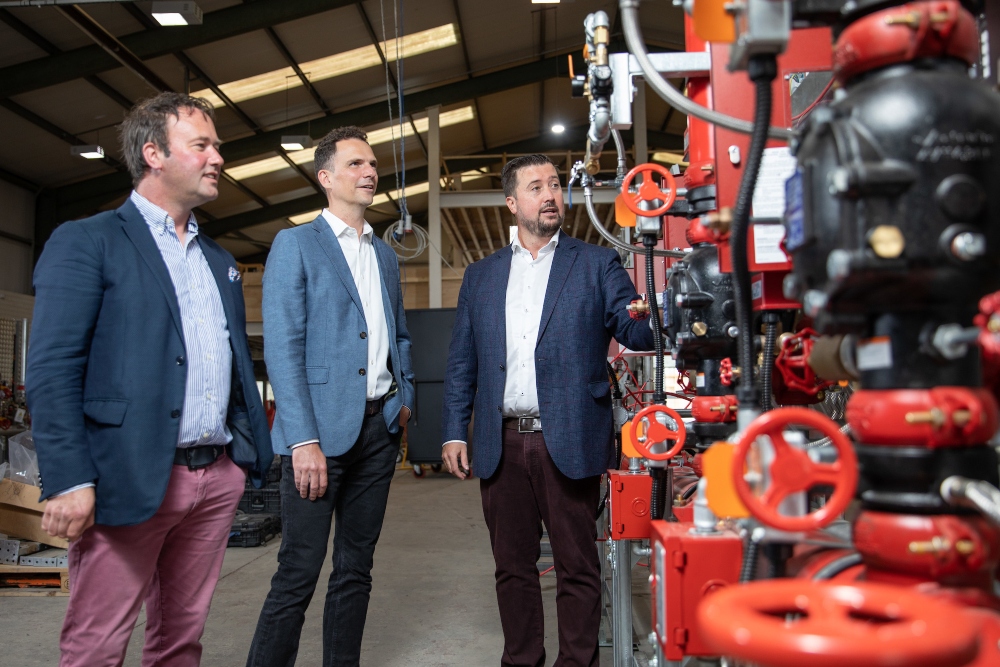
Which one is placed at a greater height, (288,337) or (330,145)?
(330,145)

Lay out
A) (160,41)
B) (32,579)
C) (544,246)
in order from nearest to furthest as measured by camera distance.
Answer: (544,246)
(32,579)
(160,41)

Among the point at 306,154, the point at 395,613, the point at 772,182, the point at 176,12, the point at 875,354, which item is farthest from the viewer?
the point at 306,154

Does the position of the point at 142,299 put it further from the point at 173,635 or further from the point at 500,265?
the point at 500,265

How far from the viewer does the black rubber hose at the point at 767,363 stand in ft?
2.90

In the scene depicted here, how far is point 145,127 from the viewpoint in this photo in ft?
4.70

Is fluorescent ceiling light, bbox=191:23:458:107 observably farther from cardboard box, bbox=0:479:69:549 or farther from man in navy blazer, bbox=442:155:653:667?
man in navy blazer, bbox=442:155:653:667

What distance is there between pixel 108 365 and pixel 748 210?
3.69 feet

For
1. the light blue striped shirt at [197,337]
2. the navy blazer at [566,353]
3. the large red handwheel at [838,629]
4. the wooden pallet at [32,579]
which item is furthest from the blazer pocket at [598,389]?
the wooden pallet at [32,579]

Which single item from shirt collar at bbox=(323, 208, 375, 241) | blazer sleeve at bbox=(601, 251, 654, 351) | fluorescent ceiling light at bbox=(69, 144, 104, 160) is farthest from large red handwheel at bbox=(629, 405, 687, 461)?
fluorescent ceiling light at bbox=(69, 144, 104, 160)

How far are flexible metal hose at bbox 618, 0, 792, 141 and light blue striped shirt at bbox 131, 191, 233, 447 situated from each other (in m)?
1.01

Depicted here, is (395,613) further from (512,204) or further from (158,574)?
(512,204)

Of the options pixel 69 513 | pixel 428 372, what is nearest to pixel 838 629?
pixel 69 513

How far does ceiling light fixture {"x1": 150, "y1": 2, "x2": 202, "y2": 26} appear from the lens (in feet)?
17.2

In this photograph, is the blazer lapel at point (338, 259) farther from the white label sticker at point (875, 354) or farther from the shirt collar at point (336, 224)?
the white label sticker at point (875, 354)
